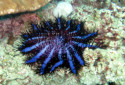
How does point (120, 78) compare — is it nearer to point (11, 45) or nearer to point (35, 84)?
point (35, 84)

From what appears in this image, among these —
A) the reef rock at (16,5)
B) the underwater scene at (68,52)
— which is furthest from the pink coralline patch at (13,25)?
the reef rock at (16,5)

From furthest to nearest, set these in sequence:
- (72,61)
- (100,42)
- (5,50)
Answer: (5,50)
(100,42)
(72,61)

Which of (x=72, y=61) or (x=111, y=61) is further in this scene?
(x=72, y=61)

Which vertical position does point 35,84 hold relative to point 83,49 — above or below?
below

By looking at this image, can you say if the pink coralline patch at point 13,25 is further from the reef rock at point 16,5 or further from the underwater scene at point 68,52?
the reef rock at point 16,5

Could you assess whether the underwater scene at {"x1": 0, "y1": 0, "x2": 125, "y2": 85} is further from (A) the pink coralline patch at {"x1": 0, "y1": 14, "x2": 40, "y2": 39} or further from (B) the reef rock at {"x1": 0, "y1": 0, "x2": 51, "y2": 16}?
(A) the pink coralline patch at {"x1": 0, "y1": 14, "x2": 40, "y2": 39}

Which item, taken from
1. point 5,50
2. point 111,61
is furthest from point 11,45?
point 111,61
